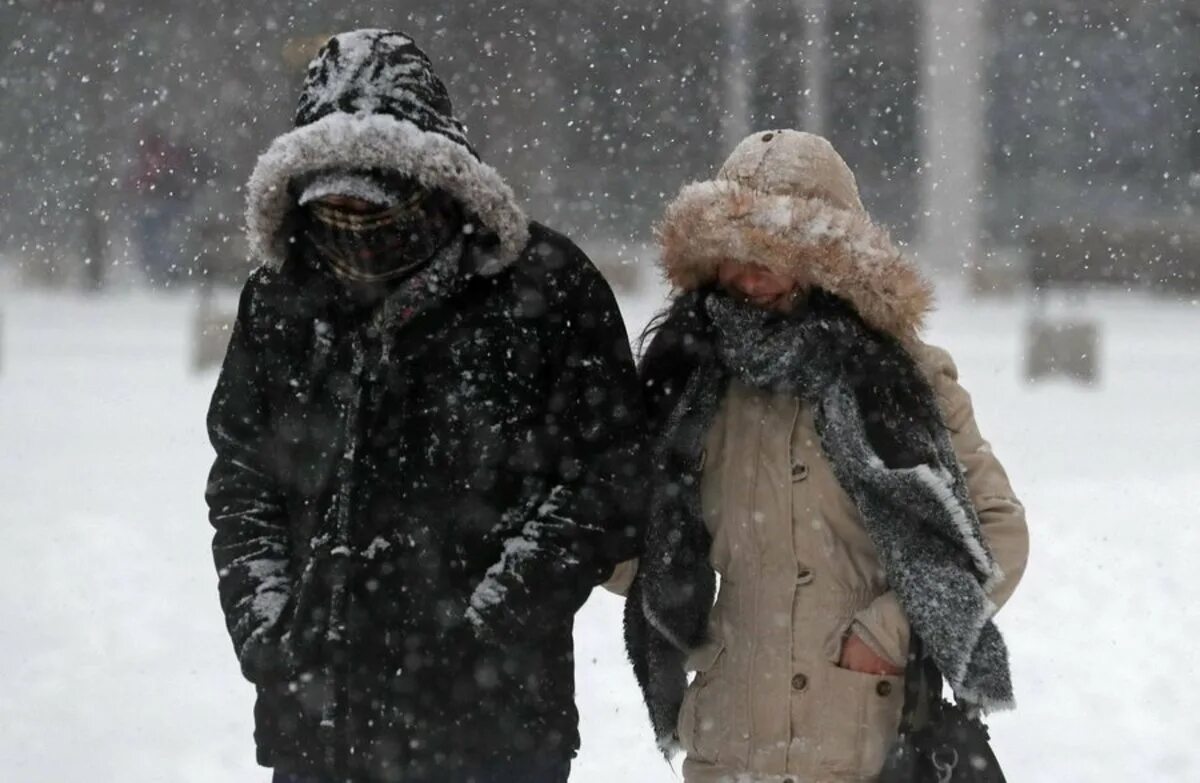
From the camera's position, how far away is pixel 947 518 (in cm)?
298

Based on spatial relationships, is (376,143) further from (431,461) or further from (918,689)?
(918,689)

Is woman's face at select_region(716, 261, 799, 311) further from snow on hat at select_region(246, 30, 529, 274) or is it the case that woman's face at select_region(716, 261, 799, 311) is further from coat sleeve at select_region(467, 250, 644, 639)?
snow on hat at select_region(246, 30, 529, 274)

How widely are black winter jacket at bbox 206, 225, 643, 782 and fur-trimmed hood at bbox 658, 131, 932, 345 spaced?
0.89ft

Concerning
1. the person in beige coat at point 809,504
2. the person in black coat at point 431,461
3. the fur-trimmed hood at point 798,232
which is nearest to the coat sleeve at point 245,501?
the person in black coat at point 431,461

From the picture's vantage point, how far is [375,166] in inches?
113

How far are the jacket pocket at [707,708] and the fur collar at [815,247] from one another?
24.3 inches

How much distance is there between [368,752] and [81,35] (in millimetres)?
20818

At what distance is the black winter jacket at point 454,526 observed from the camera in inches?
114

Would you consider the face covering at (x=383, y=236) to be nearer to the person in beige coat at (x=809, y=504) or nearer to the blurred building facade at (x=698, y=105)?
the person in beige coat at (x=809, y=504)

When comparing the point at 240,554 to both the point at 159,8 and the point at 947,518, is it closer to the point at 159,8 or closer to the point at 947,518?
the point at 947,518

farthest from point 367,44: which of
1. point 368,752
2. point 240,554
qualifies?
point 368,752

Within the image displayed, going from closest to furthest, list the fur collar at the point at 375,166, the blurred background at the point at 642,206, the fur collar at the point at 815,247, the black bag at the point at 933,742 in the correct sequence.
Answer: the fur collar at the point at 375,166 < the black bag at the point at 933,742 < the fur collar at the point at 815,247 < the blurred background at the point at 642,206

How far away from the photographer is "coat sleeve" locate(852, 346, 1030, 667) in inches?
119

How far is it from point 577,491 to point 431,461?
0.23 metres
